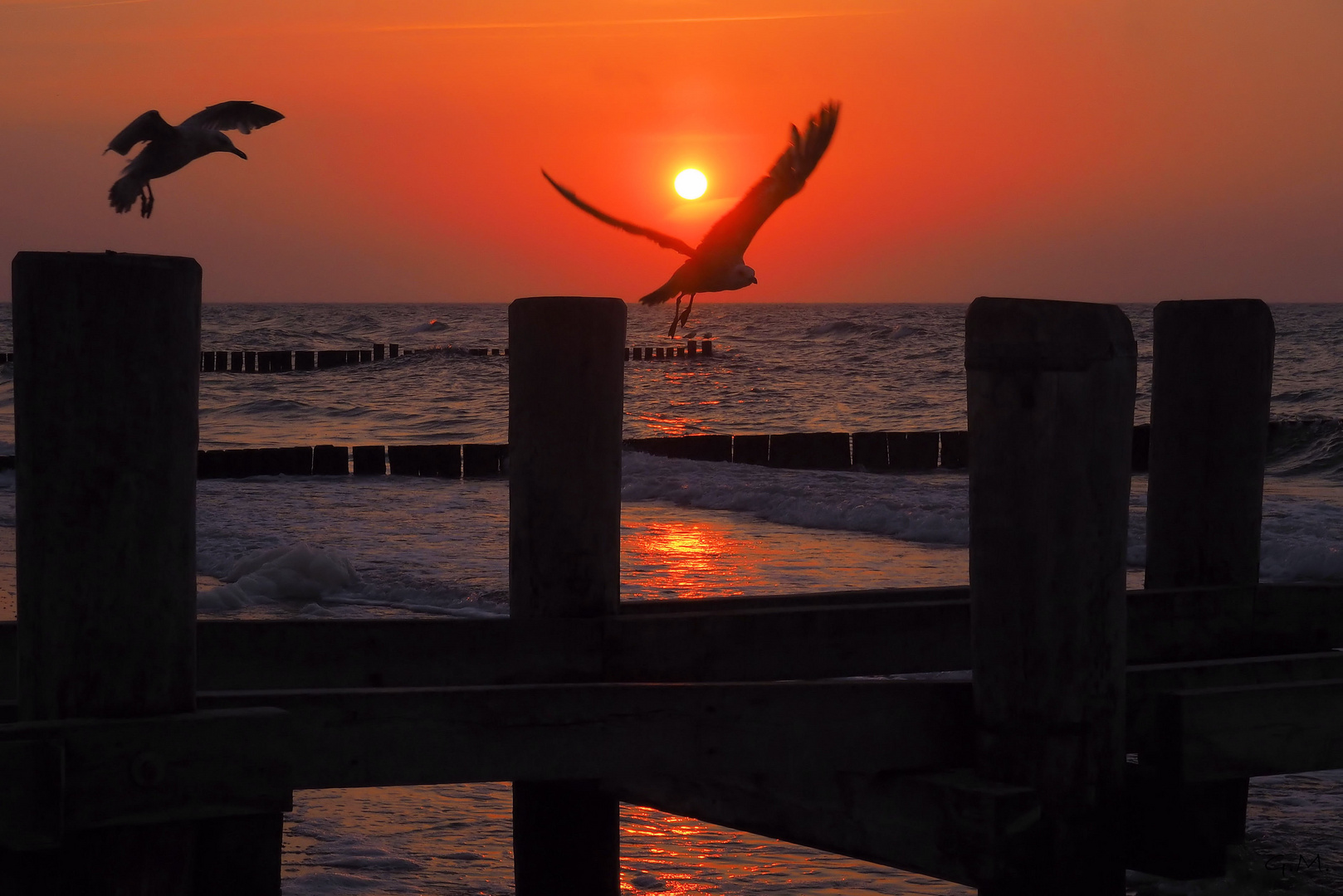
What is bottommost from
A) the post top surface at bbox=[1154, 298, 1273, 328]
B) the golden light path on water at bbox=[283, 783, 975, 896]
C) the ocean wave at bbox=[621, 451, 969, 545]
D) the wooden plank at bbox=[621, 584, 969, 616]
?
the golden light path on water at bbox=[283, 783, 975, 896]

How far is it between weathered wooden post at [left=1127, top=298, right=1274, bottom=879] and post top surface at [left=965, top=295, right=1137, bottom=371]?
53.7 inches

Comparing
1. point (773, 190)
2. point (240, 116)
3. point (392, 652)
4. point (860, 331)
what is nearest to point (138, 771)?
point (392, 652)

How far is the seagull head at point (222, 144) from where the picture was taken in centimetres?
1010

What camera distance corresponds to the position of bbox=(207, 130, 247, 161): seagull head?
398 inches

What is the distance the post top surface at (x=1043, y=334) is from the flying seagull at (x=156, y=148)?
24.8 feet

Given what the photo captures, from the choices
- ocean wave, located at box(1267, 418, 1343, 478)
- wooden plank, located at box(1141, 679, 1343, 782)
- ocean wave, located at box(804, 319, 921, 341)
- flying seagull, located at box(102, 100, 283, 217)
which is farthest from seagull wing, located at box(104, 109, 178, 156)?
→ ocean wave, located at box(804, 319, 921, 341)

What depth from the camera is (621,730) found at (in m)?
2.97

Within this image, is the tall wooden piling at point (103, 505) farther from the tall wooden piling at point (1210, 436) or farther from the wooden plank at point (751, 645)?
the tall wooden piling at point (1210, 436)

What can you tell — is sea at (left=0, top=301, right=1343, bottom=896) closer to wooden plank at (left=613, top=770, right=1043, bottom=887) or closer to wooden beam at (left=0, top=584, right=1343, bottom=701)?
wooden beam at (left=0, top=584, right=1343, bottom=701)

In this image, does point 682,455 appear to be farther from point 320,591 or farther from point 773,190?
point 773,190

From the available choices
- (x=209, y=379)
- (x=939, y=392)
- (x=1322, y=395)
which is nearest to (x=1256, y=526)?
(x=1322, y=395)

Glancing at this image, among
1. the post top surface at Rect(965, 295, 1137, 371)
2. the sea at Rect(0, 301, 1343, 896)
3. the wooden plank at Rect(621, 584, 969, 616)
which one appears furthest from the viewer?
the sea at Rect(0, 301, 1343, 896)

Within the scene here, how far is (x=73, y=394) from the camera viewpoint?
257cm

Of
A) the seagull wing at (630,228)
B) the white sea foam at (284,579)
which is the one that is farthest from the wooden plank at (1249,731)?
the white sea foam at (284,579)
